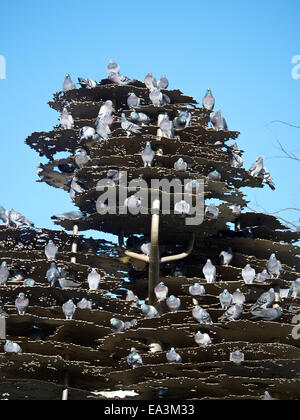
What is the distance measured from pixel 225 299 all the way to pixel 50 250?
17.2 feet

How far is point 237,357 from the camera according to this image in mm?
19094

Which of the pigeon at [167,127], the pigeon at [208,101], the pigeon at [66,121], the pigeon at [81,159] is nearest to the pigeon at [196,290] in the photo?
the pigeon at [167,127]

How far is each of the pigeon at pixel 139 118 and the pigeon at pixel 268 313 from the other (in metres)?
7.60

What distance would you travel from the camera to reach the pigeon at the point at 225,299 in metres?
20.7

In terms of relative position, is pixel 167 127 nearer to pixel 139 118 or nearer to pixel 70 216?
pixel 139 118

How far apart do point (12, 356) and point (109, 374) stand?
2.41 metres

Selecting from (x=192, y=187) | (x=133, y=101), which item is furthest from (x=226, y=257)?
(x=133, y=101)

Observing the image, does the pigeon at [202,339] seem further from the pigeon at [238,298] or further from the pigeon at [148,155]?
the pigeon at [148,155]

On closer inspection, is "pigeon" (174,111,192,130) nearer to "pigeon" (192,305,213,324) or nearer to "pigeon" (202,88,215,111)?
"pigeon" (202,88,215,111)

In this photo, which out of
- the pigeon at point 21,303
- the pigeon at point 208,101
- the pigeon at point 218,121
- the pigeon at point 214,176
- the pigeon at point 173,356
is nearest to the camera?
the pigeon at point 173,356

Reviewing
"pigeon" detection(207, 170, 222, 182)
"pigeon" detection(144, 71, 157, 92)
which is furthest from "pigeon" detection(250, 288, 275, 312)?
"pigeon" detection(144, 71, 157, 92)

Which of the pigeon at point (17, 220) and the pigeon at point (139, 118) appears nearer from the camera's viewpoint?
the pigeon at point (17, 220)

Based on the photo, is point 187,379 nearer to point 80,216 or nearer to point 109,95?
point 80,216

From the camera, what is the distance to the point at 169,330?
67.1 feet
